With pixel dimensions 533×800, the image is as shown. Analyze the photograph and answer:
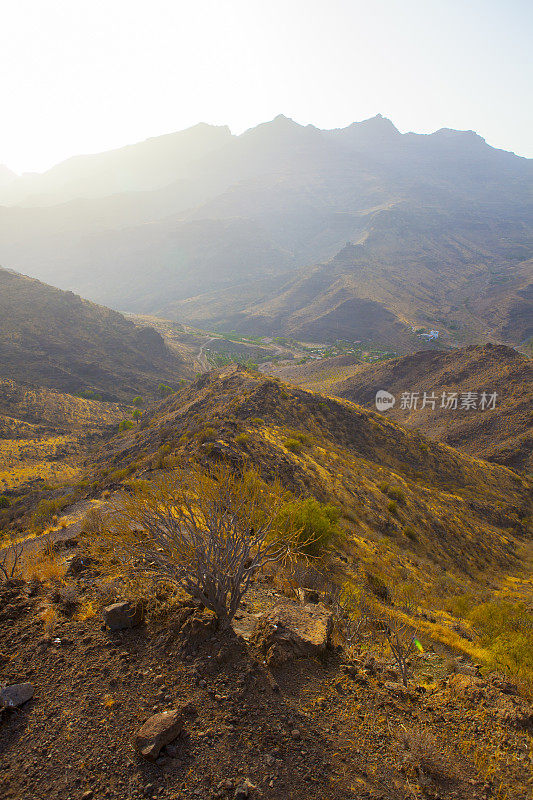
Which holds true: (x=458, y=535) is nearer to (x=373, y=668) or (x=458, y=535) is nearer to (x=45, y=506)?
(x=373, y=668)

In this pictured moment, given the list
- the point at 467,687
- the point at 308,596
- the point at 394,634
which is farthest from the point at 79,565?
the point at 467,687

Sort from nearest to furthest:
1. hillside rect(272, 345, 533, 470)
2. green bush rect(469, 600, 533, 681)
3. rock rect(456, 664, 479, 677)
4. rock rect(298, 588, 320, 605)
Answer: rock rect(456, 664, 479, 677)
green bush rect(469, 600, 533, 681)
rock rect(298, 588, 320, 605)
hillside rect(272, 345, 533, 470)

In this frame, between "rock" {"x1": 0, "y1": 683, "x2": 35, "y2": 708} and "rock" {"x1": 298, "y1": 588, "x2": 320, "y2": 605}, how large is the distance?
4942mm

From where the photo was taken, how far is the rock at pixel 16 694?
14.4 feet

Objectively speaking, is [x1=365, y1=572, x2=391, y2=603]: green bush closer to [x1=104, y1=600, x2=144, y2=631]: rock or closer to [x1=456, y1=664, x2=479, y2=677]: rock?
[x1=456, y1=664, x2=479, y2=677]: rock

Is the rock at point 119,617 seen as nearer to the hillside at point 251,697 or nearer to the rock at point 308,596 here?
the hillside at point 251,697

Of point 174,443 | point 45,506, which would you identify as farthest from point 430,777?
point 45,506

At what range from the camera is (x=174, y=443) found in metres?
22.0

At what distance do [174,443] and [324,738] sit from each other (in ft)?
61.5

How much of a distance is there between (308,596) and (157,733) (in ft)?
A: 15.8

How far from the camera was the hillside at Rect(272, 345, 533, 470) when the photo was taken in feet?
135

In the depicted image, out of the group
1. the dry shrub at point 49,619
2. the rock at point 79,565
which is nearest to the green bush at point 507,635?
the dry shrub at point 49,619

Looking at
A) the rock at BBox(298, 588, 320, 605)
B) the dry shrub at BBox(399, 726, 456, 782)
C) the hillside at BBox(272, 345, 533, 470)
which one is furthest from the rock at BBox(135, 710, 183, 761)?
the hillside at BBox(272, 345, 533, 470)

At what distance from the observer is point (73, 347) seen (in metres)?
68.1
